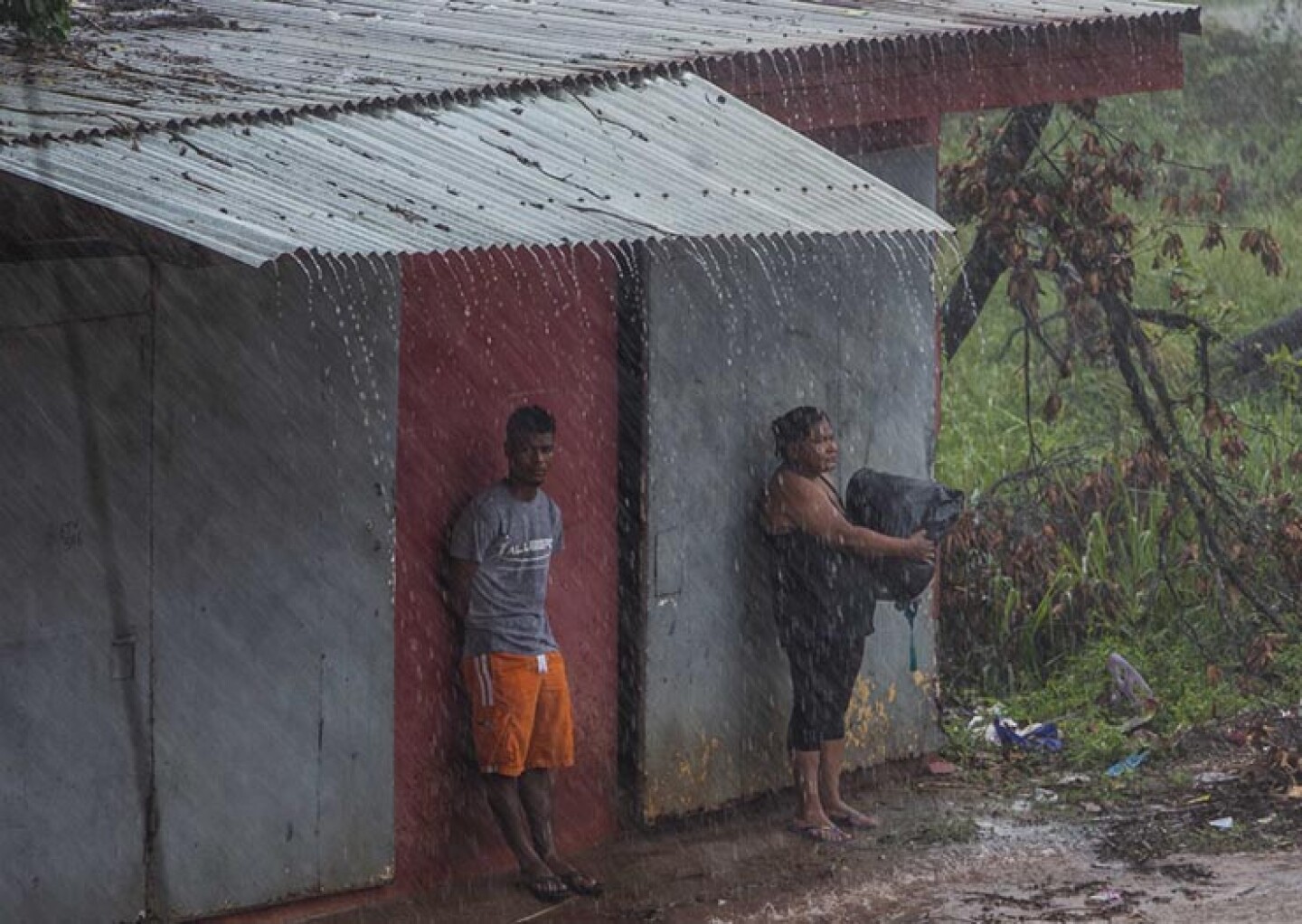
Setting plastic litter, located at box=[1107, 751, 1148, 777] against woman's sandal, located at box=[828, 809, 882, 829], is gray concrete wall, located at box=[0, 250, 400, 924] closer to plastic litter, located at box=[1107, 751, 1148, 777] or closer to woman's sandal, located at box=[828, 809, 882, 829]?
woman's sandal, located at box=[828, 809, 882, 829]

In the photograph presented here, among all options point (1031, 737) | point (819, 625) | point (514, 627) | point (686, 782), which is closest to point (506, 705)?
point (514, 627)

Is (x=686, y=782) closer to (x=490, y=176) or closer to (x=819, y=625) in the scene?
(x=819, y=625)

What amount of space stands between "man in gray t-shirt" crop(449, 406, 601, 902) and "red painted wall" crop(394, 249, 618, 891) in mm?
141

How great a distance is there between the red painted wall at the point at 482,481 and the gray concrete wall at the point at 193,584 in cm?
14

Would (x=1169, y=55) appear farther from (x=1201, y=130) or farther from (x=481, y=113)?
(x=1201, y=130)

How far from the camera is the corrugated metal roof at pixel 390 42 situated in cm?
650

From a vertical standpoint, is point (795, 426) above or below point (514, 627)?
above

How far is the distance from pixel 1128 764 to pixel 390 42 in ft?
13.3

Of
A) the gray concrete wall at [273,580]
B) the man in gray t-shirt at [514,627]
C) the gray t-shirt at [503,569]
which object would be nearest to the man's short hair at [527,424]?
the man in gray t-shirt at [514,627]

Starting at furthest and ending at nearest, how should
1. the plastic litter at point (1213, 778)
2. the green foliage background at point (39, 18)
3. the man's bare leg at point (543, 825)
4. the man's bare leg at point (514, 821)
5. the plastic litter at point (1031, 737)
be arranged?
1. the plastic litter at point (1031, 737)
2. the plastic litter at point (1213, 778)
3. the man's bare leg at point (543, 825)
4. the man's bare leg at point (514, 821)
5. the green foliage background at point (39, 18)

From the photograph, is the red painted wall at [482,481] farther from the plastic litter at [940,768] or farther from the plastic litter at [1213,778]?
the plastic litter at [1213,778]

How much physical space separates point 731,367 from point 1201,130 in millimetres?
13487

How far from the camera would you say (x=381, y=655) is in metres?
7.23

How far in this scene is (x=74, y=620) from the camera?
6414 mm
